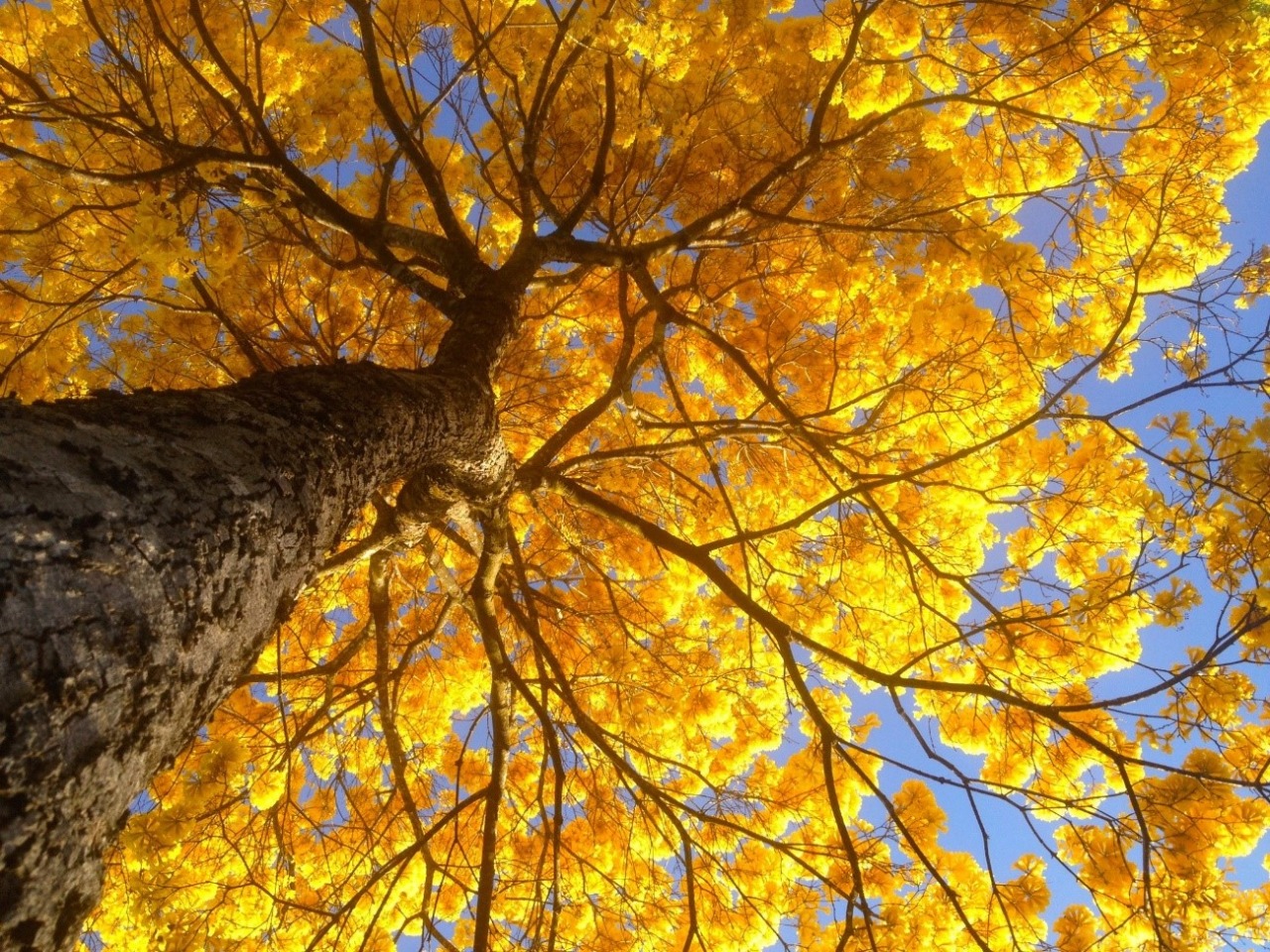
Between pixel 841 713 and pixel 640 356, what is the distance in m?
2.71

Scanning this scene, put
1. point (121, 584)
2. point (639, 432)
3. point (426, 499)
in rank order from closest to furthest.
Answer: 1. point (121, 584)
2. point (426, 499)
3. point (639, 432)

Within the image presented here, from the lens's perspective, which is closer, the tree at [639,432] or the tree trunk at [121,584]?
the tree trunk at [121,584]

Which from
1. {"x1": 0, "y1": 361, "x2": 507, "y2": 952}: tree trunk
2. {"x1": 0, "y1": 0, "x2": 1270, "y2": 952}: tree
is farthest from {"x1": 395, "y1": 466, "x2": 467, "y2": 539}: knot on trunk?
{"x1": 0, "y1": 361, "x2": 507, "y2": 952}: tree trunk

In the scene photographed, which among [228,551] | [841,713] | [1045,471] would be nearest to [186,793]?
[228,551]

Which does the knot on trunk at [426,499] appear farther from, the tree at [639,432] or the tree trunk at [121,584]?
the tree trunk at [121,584]

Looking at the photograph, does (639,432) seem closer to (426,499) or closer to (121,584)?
(426,499)

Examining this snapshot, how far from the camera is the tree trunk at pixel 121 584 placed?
63 cm

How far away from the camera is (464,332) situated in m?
2.68

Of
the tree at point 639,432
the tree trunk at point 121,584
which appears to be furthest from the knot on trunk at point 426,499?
the tree trunk at point 121,584

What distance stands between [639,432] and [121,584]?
3.97 m

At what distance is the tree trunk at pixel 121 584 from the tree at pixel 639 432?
0.06 ft

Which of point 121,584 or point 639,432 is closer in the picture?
point 121,584

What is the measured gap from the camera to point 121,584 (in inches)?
30.0

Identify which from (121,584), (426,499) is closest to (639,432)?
(426,499)
